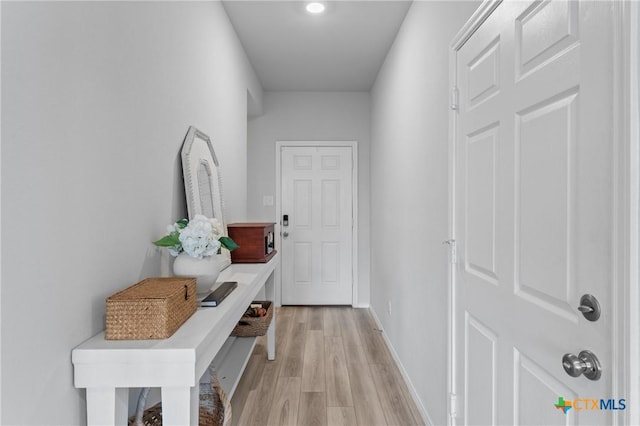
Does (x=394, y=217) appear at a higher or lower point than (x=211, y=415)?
higher

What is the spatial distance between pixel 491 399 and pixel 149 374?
1.14m

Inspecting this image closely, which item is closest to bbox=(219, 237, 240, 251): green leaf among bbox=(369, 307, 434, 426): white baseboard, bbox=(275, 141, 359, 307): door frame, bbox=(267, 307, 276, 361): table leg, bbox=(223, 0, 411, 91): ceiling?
bbox=(369, 307, 434, 426): white baseboard

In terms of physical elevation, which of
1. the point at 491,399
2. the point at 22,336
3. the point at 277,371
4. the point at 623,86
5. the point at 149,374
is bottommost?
the point at 277,371

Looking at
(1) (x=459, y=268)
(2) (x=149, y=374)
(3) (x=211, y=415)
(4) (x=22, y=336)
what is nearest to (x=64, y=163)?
(4) (x=22, y=336)

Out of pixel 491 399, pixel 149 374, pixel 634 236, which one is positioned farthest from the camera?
pixel 491 399

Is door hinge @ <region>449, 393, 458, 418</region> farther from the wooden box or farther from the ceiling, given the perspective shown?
the ceiling

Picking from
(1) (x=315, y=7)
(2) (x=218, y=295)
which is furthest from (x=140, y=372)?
(1) (x=315, y=7)

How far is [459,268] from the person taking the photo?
64.0 inches

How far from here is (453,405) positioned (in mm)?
1683

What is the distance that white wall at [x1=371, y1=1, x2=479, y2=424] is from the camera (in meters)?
1.85

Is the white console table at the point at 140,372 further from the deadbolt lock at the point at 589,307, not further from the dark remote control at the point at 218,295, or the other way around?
the deadbolt lock at the point at 589,307

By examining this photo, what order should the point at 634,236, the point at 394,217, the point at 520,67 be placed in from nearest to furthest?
the point at 634,236
the point at 520,67
the point at 394,217

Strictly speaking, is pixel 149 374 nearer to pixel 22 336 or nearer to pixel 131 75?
pixel 22 336

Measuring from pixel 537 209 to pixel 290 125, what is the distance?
146 inches
